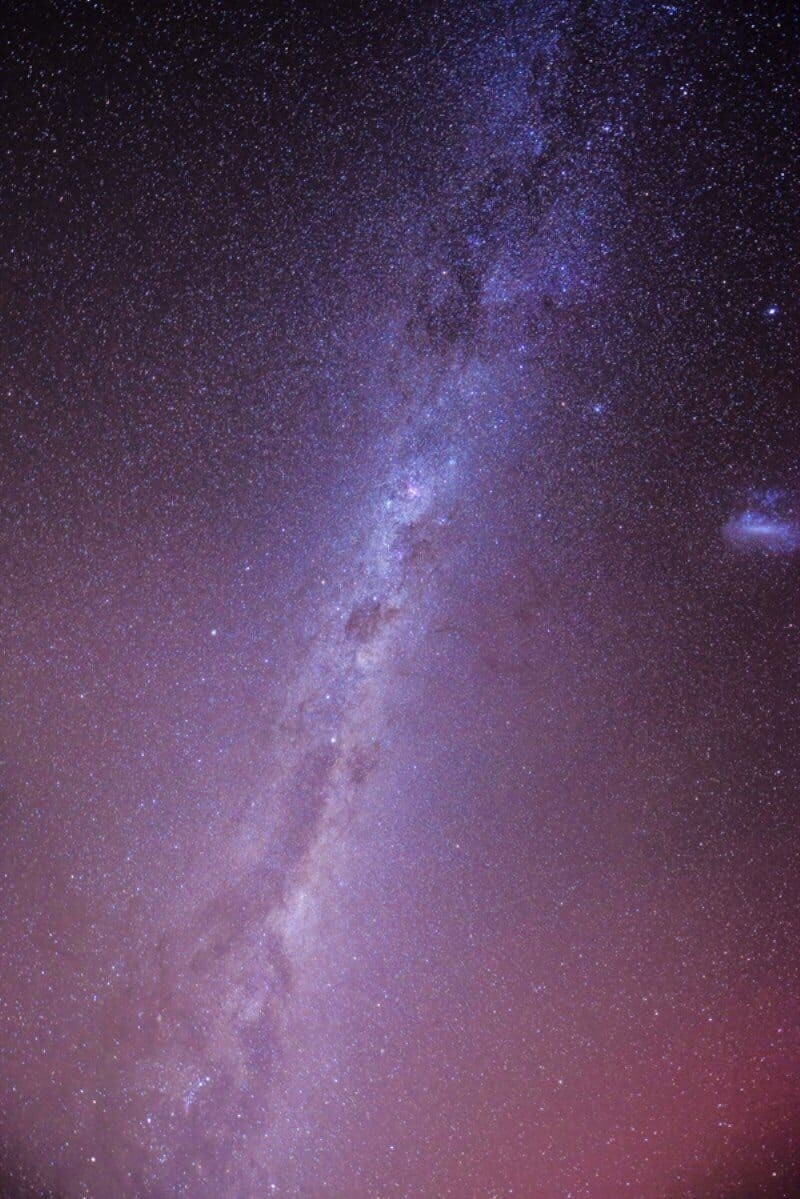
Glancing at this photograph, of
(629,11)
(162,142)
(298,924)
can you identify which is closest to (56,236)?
(162,142)

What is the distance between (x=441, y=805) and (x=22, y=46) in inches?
101

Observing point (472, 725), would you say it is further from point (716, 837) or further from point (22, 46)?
point (22, 46)

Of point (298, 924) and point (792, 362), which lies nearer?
point (792, 362)

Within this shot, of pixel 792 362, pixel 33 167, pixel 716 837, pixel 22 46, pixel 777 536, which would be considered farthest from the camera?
pixel 716 837

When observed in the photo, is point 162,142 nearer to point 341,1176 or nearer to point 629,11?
point 629,11

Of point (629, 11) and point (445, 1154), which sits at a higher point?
point (629, 11)

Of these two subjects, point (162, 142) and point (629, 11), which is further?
point (162, 142)

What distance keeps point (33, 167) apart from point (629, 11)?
169cm

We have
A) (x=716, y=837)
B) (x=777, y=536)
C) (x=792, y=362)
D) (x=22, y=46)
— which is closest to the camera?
(x=22, y=46)

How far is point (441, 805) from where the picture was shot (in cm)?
235

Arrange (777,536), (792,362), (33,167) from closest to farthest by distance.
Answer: (33,167), (792,362), (777,536)

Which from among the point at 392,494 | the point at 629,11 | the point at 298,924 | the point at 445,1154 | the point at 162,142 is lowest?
the point at 445,1154

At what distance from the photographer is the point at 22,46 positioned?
173cm

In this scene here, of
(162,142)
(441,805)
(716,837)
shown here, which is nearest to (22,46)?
(162,142)
